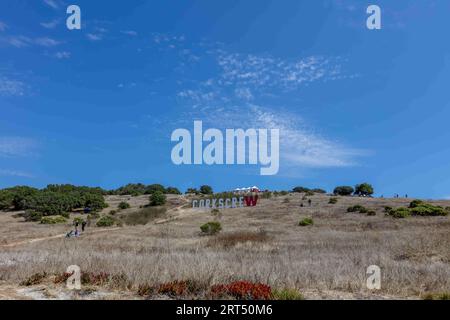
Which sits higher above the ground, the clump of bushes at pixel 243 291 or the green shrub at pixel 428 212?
the green shrub at pixel 428 212

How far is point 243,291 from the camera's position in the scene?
10.8 meters

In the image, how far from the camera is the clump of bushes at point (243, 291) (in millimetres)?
10680

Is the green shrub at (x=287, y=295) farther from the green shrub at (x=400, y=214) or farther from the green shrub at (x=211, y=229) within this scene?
the green shrub at (x=400, y=214)

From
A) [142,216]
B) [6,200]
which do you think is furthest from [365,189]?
[6,200]

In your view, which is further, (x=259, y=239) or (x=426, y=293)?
(x=259, y=239)

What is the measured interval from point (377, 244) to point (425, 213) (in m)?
29.0

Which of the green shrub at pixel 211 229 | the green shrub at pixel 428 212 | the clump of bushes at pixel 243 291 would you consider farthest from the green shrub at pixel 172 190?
the clump of bushes at pixel 243 291

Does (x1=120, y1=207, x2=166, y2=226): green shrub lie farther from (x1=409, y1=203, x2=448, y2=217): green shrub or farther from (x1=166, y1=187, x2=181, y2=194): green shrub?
(x1=166, y1=187, x2=181, y2=194): green shrub

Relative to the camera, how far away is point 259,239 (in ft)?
104
